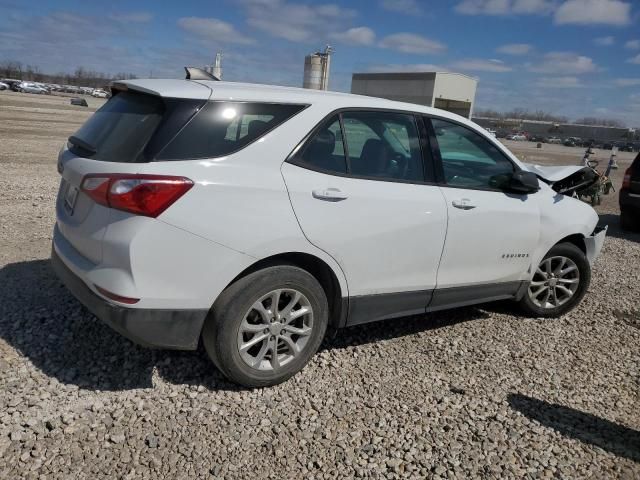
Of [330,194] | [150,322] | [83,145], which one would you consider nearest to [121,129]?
[83,145]

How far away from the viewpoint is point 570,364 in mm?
3994

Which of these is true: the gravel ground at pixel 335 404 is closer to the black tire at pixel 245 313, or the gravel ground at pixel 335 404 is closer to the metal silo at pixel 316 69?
the black tire at pixel 245 313

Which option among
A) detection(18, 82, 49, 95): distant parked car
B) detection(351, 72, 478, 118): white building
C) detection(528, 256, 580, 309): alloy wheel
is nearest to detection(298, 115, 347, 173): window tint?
detection(528, 256, 580, 309): alloy wheel

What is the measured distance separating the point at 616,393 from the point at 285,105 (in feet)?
9.72

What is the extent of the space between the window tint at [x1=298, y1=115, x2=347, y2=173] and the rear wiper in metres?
1.18

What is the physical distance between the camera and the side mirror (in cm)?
405

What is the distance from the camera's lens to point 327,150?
10.7 feet

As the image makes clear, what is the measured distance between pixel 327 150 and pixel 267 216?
0.65m

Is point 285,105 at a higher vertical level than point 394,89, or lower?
lower

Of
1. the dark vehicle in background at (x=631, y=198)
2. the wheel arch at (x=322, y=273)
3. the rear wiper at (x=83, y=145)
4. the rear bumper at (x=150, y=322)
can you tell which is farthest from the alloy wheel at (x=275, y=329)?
the dark vehicle in background at (x=631, y=198)

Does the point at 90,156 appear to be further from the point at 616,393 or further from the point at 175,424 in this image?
the point at 616,393

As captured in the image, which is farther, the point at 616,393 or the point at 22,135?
the point at 22,135

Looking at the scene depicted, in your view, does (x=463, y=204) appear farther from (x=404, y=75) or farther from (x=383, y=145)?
(x=404, y=75)

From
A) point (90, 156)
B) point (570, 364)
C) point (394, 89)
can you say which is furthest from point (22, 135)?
point (394, 89)
